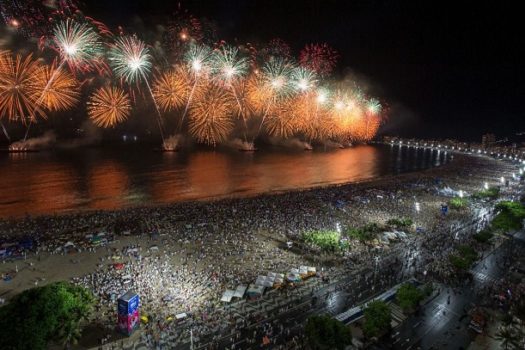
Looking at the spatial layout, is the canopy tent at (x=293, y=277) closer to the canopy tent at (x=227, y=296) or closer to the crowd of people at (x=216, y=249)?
the crowd of people at (x=216, y=249)

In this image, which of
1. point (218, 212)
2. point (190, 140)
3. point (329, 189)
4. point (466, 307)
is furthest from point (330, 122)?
point (466, 307)

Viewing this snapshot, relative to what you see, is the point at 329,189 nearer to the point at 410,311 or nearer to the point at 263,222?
the point at 263,222

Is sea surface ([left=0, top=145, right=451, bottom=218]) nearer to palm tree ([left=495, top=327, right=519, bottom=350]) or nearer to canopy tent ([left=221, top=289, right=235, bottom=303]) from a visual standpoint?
canopy tent ([left=221, top=289, right=235, bottom=303])

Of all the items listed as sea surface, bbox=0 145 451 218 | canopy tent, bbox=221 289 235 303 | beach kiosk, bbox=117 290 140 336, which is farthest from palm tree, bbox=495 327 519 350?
sea surface, bbox=0 145 451 218

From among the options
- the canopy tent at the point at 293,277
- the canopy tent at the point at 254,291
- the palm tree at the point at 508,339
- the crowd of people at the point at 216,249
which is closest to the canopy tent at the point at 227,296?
the crowd of people at the point at 216,249

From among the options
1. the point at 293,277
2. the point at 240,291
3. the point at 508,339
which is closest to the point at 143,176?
the point at 293,277

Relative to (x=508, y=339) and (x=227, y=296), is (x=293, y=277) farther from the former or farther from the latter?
(x=508, y=339)
